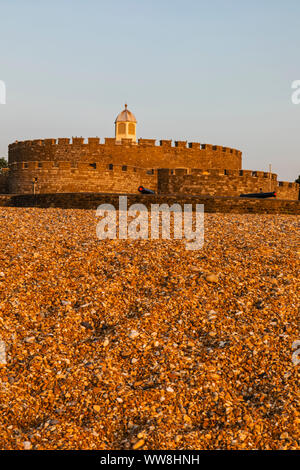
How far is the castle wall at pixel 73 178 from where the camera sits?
25.5 meters

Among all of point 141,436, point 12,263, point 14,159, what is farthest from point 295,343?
point 14,159

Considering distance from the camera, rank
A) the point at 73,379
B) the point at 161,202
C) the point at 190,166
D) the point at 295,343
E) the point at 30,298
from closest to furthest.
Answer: the point at 73,379 < the point at 295,343 < the point at 30,298 < the point at 161,202 < the point at 190,166

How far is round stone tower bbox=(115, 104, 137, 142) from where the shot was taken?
117ft

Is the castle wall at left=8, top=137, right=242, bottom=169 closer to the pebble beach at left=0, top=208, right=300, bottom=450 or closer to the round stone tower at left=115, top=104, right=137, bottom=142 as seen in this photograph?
the round stone tower at left=115, top=104, right=137, bottom=142

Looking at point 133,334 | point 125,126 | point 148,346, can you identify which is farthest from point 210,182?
point 148,346

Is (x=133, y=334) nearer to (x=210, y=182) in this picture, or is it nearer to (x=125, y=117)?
(x=210, y=182)

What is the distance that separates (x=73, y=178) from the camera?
2541 cm

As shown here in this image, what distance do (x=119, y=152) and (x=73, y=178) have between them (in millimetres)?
7576

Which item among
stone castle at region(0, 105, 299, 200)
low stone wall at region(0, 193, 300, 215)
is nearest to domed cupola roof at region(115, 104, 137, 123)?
stone castle at region(0, 105, 299, 200)

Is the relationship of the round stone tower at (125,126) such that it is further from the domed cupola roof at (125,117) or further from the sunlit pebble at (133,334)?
the sunlit pebble at (133,334)

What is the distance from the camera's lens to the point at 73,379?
570 centimetres

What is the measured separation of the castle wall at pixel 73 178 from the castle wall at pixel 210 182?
2180mm
